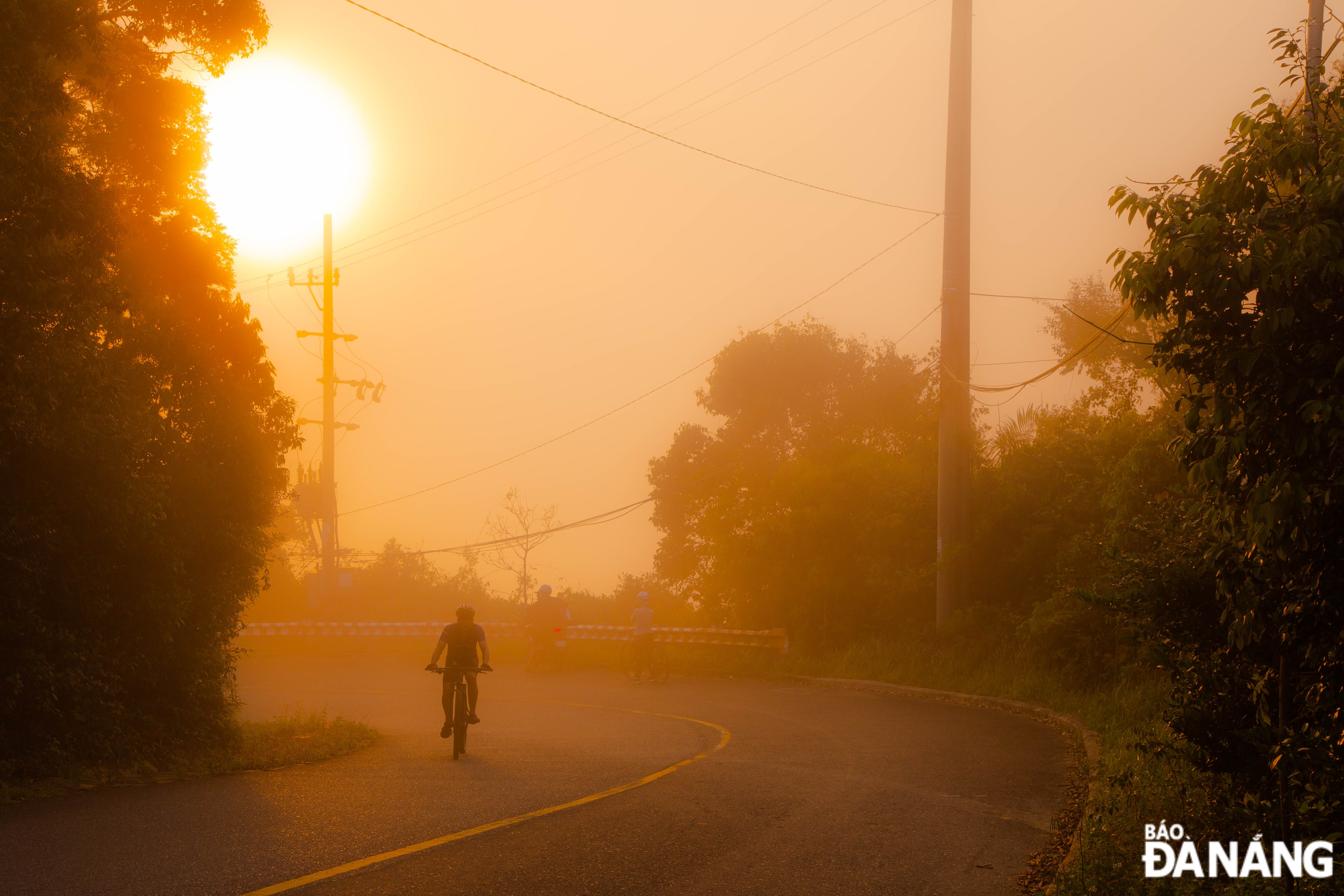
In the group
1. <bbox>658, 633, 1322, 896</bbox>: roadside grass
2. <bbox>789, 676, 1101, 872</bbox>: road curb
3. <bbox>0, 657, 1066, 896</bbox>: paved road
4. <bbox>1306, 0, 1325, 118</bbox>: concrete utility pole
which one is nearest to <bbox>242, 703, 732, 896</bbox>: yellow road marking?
<bbox>0, 657, 1066, 896</bbox>: paved road

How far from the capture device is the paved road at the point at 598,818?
711cm

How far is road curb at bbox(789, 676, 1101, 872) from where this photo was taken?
9148 millimetres

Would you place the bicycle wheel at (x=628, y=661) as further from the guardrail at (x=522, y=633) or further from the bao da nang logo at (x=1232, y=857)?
the bao da nang logo at (x=1232, y=857)

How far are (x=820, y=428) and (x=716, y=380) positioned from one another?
20.8 ft

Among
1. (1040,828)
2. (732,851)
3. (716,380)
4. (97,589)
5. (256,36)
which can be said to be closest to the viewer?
(732,851)

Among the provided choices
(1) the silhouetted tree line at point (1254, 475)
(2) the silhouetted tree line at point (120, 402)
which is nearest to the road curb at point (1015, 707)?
(1) the silhouetted tree line at point (1254, 475)

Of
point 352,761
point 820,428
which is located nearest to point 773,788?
point 352,761

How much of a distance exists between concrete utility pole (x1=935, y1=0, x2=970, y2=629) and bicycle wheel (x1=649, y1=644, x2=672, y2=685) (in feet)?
22.0

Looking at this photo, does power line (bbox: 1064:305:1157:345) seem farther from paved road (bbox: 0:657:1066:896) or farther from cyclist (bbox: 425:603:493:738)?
cyclist (bbox: 425:603:493:738)

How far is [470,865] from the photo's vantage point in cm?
739

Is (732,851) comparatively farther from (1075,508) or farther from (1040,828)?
(1075,508)

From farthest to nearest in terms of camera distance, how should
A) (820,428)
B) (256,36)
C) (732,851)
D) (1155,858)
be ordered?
1. (820,428)
2. (256,36)
3. (732,851)
4. (1155,858)

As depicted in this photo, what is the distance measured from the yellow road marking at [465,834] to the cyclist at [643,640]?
10923 mm

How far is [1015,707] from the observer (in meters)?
18.6
